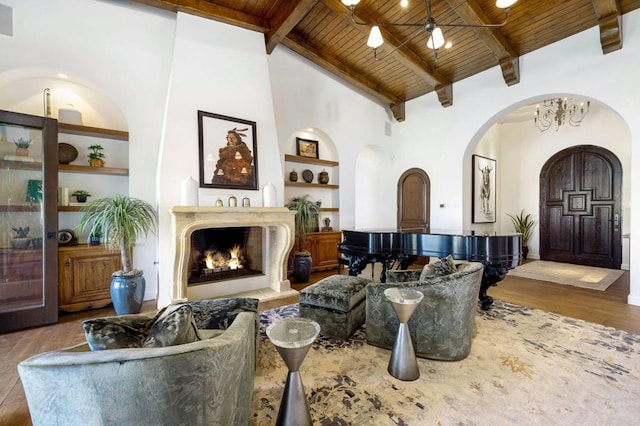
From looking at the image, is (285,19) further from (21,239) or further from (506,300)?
(506,300)

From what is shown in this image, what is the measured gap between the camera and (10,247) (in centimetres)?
312

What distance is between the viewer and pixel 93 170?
146 inches

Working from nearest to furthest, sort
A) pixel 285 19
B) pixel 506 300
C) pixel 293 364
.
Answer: pixel 293 364 < pixel 506 300 < pixel 285 19

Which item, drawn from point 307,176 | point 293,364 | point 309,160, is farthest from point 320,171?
point 293,364

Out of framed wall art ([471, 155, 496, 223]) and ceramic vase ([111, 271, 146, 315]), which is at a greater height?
framed wall art ([471, 155, 496, 223])

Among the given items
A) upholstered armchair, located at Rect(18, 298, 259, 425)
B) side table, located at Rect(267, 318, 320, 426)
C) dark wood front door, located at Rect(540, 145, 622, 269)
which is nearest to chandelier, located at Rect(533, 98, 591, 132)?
dark wood front door, located at Rect(540, 145, 622, 269)

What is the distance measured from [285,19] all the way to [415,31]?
1995 millimetres

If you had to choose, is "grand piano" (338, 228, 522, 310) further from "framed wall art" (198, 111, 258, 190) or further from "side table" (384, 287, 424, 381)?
"framed wall art" (198, 111, 258, 190)

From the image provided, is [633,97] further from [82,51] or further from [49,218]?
[49,218]

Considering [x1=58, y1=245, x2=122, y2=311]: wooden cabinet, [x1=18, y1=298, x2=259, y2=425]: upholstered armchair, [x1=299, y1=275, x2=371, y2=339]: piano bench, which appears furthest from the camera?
[x1=58, y1=245, x2=122, y2=311]: wooden cabinet

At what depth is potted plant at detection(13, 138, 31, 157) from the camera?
3.17 metres

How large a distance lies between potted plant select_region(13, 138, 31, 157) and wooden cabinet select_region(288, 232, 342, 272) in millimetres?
3763

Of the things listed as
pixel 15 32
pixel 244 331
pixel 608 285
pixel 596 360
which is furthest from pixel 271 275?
pixel 608 285

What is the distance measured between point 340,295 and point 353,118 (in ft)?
14.6
